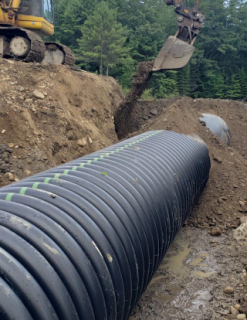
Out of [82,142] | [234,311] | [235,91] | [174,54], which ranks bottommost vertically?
[235,91]

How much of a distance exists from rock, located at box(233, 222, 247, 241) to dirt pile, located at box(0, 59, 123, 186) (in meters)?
4.29

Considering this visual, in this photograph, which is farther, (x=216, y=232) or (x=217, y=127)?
(x=217, y=127)

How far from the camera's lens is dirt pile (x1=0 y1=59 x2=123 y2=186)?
24.8 ft

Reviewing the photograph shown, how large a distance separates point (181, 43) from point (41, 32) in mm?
5771

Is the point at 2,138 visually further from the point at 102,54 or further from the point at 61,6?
the point at 61,6

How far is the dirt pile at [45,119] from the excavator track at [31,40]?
1.18 metres

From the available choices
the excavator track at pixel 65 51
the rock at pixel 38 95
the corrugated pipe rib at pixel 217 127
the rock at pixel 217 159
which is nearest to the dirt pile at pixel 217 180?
the rock at pixel 217 159

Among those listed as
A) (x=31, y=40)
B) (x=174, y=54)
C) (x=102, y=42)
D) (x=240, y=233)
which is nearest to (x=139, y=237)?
(x=240, y=233)

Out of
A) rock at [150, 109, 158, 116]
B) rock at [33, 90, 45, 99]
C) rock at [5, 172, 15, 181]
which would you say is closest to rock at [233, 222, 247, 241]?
rock at [5, 172, 15, 181]

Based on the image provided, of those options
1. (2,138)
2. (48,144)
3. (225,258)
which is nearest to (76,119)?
(48,144)

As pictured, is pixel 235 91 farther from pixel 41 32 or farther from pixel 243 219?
pixel 243 219

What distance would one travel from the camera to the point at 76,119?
1002 cm

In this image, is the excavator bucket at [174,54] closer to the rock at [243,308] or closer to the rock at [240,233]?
the rock at [240,233]

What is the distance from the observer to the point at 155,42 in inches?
1549
